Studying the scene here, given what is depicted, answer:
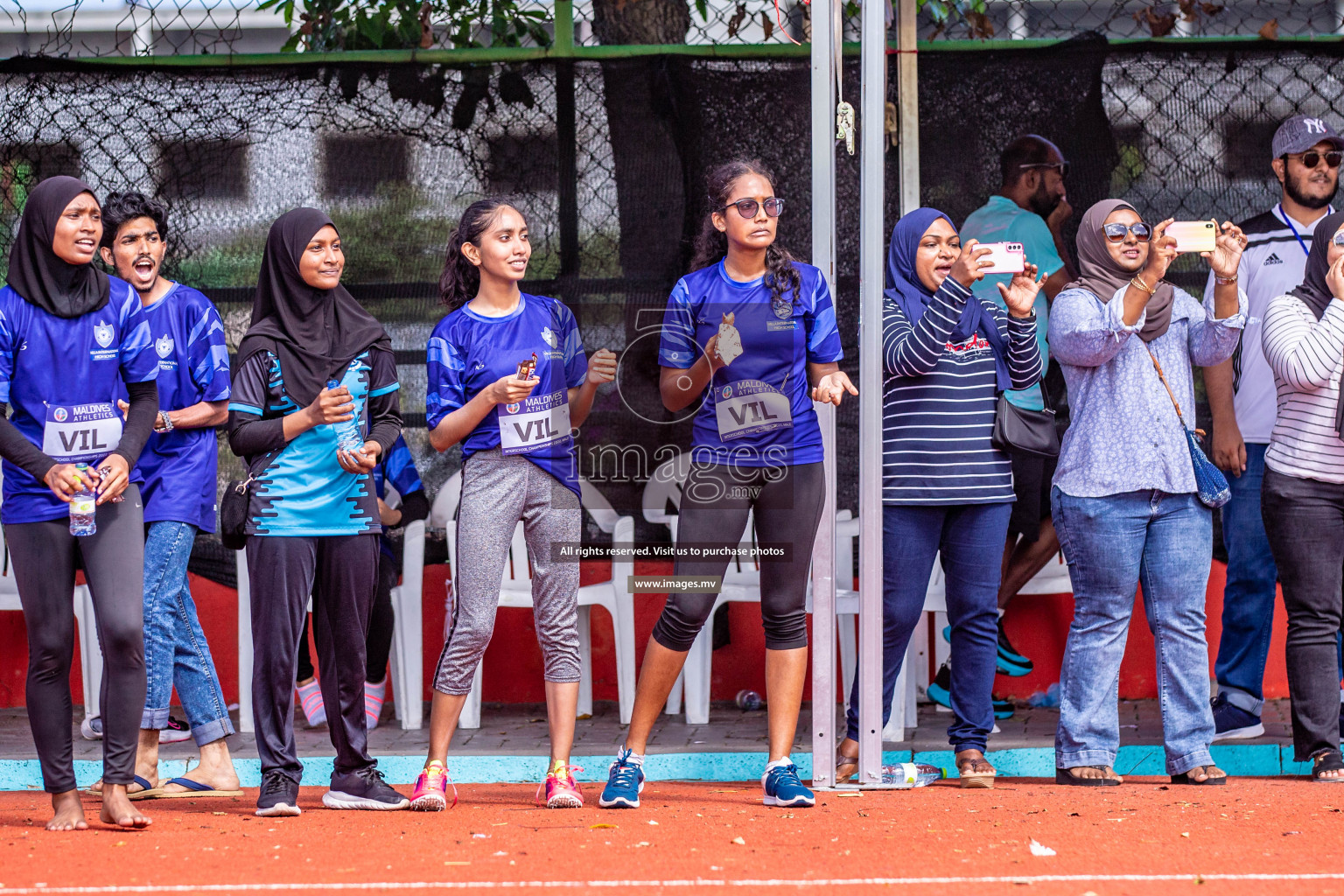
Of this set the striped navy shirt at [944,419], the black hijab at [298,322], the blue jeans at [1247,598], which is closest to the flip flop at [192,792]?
the black hijab at [298,322]

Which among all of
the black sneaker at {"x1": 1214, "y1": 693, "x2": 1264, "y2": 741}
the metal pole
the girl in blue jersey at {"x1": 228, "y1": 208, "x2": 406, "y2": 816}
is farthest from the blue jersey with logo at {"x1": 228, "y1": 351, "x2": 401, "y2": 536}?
the black sneaker at {"x1": 1214, "y1": 693, "x2": 1264, "y2": 741}

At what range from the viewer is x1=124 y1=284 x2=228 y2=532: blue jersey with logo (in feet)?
16.5

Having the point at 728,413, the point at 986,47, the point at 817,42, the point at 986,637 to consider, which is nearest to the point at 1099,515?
the point at 986,637

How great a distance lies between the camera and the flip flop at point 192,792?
5.08 metres

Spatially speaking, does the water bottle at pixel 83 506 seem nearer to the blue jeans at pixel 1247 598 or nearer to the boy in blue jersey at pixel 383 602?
the boy in blue jersey at pixel 383 602

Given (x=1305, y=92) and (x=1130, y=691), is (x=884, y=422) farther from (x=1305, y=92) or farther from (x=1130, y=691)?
(x=1305, y=92)

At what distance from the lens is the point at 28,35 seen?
6.48 m

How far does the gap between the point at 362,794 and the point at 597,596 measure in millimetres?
1516

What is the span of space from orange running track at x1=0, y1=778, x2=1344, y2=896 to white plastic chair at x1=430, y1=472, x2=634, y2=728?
3.29 ft

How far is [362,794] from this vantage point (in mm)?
4766

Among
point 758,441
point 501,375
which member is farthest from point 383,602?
point 758,441

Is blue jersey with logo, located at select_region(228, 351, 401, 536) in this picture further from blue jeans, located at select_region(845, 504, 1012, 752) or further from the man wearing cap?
the man wearing cap

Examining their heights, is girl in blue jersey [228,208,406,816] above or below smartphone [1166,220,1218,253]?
below

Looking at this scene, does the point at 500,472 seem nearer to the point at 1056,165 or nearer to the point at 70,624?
the point at 70,624
